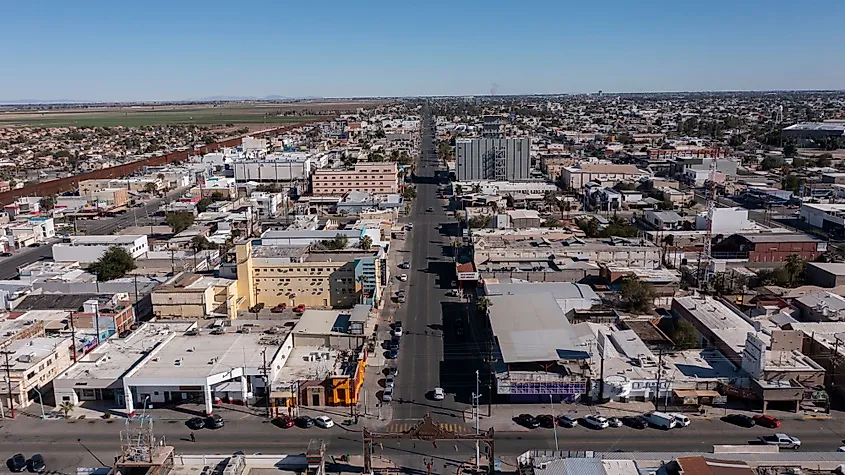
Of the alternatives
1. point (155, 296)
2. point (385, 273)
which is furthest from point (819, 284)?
point (155, 296)

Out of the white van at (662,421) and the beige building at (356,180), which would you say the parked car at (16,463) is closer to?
the white van at (662,421)

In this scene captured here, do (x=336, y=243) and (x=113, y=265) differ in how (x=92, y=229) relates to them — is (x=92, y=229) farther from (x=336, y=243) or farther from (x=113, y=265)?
(x=336, y=243)

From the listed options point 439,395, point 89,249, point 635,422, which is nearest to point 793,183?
point 635,422

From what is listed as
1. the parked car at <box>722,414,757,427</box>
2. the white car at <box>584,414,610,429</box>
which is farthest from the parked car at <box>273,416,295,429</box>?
the parked car at <box>722,414,757,427</box>

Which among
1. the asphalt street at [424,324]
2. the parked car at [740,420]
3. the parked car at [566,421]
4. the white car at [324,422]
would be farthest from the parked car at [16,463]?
the parked car at [740,420]

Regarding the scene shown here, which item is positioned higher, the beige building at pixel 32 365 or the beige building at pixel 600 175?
the beige building at pixel 600 175

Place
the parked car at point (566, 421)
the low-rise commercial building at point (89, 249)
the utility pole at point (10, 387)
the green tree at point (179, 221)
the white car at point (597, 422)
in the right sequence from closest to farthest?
1. the white car at point (597, 422)
2. the parked car at point (566, 421)
3. the utility pole at point (10, 387)
4. the low-rise commercial building at point (89, 249)
5. the green tree at point (179, 221)

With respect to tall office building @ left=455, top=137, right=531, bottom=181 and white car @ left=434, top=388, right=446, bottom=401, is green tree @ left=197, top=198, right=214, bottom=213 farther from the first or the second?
white car @ left=434, top=388, right=446, bottom=401
